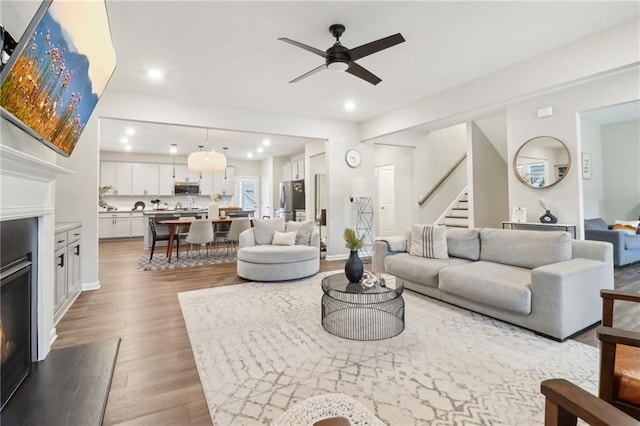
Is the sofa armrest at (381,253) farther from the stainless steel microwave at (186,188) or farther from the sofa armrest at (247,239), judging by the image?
the stainless steel microwave at (186,188)

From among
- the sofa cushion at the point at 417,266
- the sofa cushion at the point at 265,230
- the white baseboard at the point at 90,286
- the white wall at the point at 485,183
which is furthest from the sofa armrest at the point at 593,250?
the white baseboard at the point at 90,286

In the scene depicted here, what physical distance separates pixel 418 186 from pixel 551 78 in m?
3.88

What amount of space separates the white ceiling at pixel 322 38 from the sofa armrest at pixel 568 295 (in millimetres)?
2264

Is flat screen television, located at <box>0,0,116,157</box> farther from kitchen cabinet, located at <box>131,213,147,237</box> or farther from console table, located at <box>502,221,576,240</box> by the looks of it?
kitchen cabinet, located at <box>131,213,147,237</box>

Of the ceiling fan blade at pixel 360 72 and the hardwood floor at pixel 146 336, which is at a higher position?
the ceiling fan blade at pixel 360 72

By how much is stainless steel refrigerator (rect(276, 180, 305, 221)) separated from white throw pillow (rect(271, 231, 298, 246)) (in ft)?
12.6

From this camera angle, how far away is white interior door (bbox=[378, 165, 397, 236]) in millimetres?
7702

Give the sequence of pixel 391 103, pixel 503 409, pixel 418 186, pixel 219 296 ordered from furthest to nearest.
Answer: pixel 418 186 → pixel 391 103 → pixel 219 296 → pixel 503 409

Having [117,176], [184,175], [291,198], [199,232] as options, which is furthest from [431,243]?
[117,176]

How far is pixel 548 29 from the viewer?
294cm

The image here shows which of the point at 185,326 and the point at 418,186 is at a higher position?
the point at 418,186

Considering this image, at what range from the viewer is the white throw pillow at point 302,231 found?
15.8ft

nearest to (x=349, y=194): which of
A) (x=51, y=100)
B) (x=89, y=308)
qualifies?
(x=89, y=308)

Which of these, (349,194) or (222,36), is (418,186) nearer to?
(349,194)
